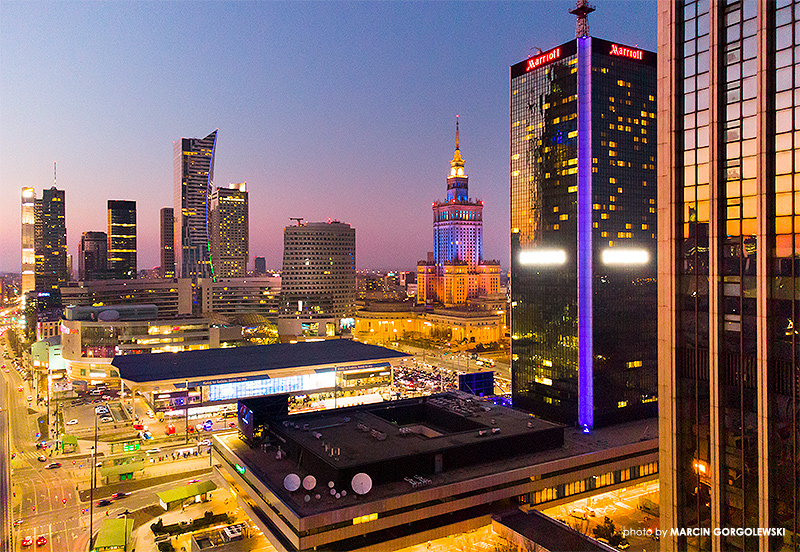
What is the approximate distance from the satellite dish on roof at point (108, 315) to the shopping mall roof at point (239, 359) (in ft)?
108

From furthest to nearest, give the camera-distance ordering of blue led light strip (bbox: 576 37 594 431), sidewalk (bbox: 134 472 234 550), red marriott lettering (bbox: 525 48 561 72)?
1. red marriott lettering (bbox: 525 48 561 72)
2. blue led light strip (bbox: 576 37 594 431)
3. sidewalk (bbox: 134 472 234 550)

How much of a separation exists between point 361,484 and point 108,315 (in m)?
141

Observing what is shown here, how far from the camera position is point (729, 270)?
3662cm

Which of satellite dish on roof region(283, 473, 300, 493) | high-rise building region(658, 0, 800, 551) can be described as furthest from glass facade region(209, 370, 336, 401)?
high-rise building region(658, 0, 800, 551)

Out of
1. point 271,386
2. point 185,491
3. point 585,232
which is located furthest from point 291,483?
point 271,386

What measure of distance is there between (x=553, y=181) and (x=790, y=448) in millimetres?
72106

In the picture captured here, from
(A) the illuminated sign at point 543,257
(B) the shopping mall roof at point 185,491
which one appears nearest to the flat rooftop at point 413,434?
(B) the shopping mall roof at point 185,491

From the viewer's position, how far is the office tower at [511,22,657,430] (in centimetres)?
9500

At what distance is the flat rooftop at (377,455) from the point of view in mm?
59875

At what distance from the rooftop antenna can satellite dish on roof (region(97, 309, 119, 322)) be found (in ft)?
498

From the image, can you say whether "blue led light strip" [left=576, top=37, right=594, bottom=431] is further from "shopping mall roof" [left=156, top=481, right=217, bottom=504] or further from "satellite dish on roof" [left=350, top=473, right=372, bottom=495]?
"shopping mall roof" [left=156, top=481, right=217, bottom=504]

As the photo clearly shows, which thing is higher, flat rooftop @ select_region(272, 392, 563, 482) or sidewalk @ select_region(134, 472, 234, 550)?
flat rooftop @ select_region(272, 392, 563, 482)

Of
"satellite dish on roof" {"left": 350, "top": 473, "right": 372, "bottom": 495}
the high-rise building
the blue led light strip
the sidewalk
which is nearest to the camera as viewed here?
the high-rise building

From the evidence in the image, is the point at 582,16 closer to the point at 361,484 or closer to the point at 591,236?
the point at 591,236
